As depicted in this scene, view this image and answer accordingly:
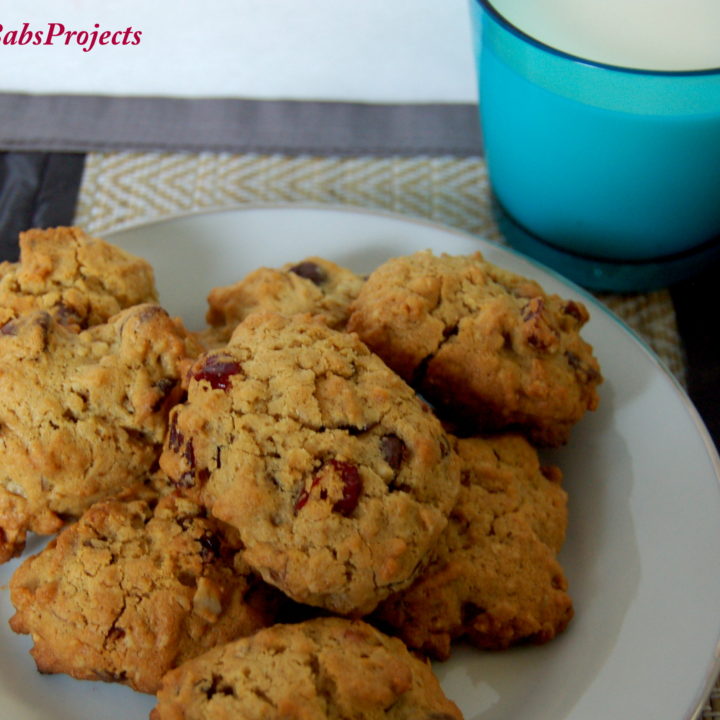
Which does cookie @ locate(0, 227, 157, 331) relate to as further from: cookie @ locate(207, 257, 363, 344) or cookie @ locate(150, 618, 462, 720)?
cookie @ locate(150, 618, 462, 720)

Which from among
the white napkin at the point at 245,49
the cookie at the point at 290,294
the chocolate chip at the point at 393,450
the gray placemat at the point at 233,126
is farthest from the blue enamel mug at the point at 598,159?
the chocolate chip at the point at 393,450

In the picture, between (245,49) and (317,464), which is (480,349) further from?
(245,49)

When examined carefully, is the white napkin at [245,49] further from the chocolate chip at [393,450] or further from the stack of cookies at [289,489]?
the chocolate chip at [393,450]

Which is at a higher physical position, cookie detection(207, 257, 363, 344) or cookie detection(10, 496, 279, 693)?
cookie detection(207, 257, 363, 344)

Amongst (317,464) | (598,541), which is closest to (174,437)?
(317,464)

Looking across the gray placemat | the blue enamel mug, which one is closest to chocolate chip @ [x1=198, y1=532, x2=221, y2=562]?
the blue enamel mug
